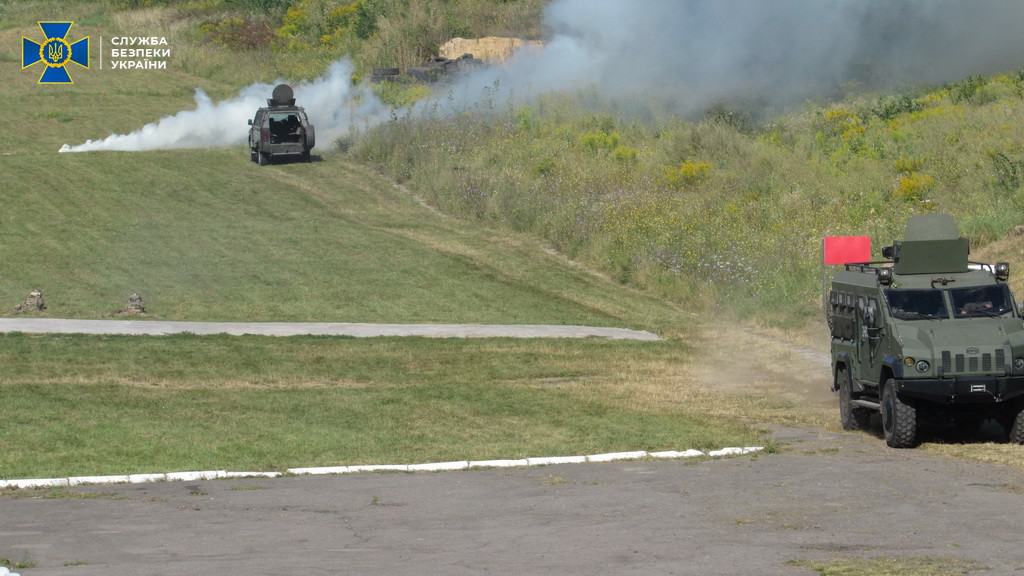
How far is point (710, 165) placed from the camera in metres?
47.1

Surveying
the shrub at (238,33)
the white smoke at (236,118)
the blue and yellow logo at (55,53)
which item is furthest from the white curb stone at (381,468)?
the shrub at (238,33)

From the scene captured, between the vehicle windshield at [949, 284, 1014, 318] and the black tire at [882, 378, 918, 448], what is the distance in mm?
1451

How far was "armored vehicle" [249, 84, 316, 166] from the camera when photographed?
171 ft

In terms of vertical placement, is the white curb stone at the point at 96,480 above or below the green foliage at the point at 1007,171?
below

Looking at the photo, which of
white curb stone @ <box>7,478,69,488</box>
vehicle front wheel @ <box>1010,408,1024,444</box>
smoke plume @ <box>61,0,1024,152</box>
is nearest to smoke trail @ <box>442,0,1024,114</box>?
smoke plume @ <box>61,0,1024,152</box>

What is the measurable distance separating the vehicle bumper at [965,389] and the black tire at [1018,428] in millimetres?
265

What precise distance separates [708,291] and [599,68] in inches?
758

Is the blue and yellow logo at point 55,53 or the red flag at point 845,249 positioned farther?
the blue and yellow logo at point 55,53

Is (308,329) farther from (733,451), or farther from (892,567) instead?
(892,567)

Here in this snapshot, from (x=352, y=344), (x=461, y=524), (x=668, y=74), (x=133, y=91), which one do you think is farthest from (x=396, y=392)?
A: (x=133, y=91)

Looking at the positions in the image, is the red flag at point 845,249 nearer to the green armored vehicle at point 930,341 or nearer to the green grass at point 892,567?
the green armored vehicle at point 930,341

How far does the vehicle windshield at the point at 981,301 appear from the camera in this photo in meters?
19.2

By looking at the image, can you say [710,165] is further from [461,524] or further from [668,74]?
[461,524]

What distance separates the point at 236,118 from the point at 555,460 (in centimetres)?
4237
